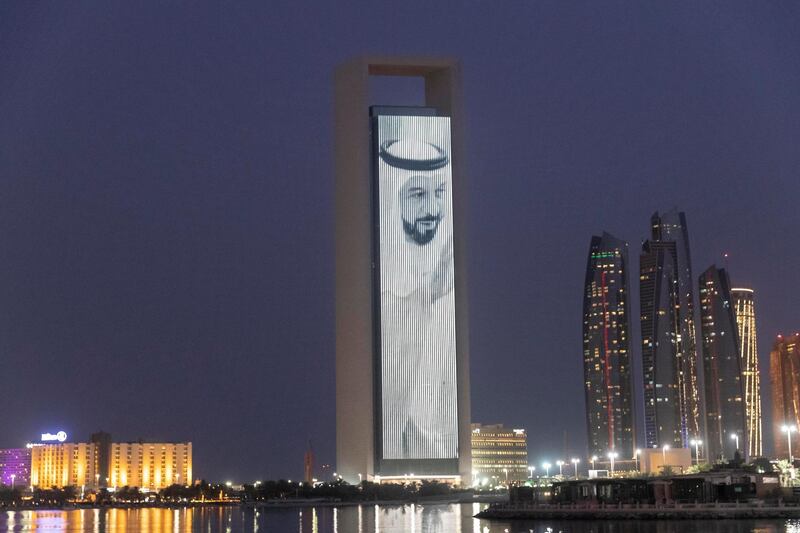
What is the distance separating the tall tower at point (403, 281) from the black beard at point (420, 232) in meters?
0.13

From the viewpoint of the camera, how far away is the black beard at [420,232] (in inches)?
6890

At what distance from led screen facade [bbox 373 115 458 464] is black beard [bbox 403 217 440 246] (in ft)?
0.43

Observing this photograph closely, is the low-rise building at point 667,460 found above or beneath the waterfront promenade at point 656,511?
above

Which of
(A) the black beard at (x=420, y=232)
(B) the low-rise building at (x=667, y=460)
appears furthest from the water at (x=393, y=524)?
(A) the black beard at (x=420, y=232)

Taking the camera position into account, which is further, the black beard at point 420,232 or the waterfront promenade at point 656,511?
the black beard at point 420,232

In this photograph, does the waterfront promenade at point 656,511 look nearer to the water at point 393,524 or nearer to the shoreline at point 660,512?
the shoreline at point 660,512

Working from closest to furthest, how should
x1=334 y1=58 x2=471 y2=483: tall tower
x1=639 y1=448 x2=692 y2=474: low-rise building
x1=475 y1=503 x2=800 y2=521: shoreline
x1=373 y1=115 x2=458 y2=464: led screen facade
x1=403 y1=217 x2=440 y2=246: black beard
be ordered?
x1=475 y1=503 x2=800 y2=521: shoreline
x1=639 y1=448 x2=692 y2=474: low-rise building
x1=334 y1=58 x2=471 y2=483: tall tower
x1=373 y1=115 x2=458 y2=464: led screen facade
x1=403 y1=217 x2=440 y2=246: black beard

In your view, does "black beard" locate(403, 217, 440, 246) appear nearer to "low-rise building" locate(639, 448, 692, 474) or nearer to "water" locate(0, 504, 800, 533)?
"water" locate(0, 504, 800, 533)

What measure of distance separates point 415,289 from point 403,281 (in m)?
1.89

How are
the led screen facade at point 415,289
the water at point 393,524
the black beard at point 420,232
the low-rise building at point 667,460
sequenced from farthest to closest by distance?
the black beard at point 420,232, the led screen facade at point 415,289, the low-rise building at point 667,460, the water at point 393,524

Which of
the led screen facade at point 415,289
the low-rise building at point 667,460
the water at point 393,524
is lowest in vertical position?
the water at point 393,524

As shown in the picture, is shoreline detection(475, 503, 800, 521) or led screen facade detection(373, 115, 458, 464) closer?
shoreline detection(475, 503, 800, 521)

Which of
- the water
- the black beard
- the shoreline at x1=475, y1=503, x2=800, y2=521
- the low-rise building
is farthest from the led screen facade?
the shoreline at x1=475, y1=503, x2=800, y2=521

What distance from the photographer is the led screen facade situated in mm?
174250
